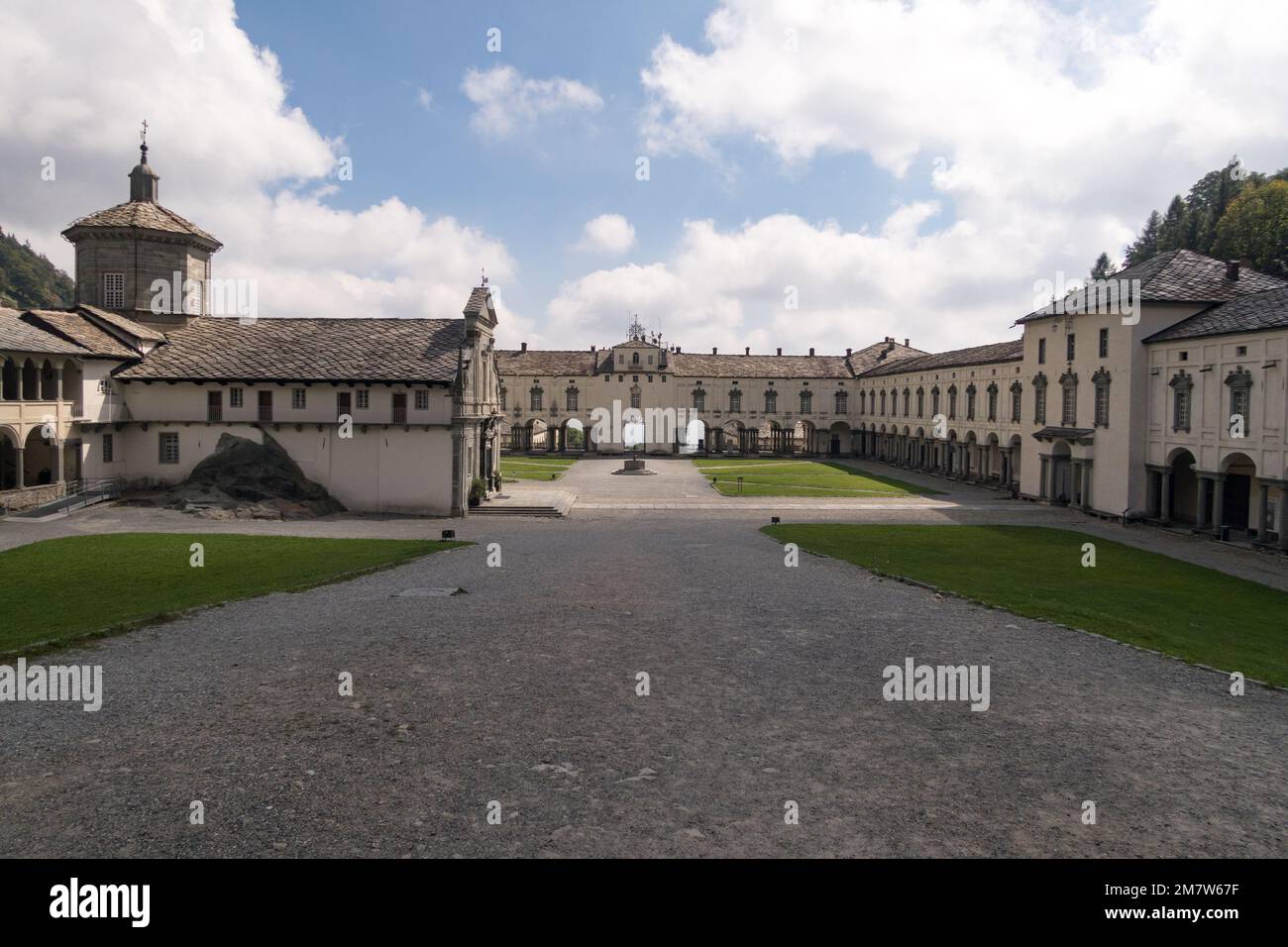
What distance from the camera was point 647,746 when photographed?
1158 cm

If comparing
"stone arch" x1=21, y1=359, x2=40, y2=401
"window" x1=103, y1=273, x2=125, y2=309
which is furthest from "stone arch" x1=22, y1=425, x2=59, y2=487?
"window" x1=103, y1=273, x2=125, y2=309

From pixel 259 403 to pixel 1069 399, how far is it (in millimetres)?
42823

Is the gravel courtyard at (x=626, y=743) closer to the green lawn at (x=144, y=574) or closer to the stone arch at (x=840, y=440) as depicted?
the green lawn at (x=144, y=574)

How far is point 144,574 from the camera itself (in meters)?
23.8

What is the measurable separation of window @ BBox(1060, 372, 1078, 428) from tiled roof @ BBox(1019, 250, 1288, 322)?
5963 mm

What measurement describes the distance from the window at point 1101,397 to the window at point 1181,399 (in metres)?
3.94

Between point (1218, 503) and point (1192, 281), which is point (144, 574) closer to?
point (1218, 503)

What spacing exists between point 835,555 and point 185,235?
39775 millimetres

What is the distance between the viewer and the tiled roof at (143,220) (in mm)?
45188

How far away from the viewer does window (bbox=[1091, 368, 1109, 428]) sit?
142 feet

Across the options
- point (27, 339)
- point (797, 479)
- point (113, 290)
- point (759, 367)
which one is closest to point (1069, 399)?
point (797, 479)

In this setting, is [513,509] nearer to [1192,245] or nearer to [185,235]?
[185,235]

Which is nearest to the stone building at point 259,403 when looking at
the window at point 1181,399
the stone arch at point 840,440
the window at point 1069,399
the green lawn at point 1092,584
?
the green lawn at point 1092,584
